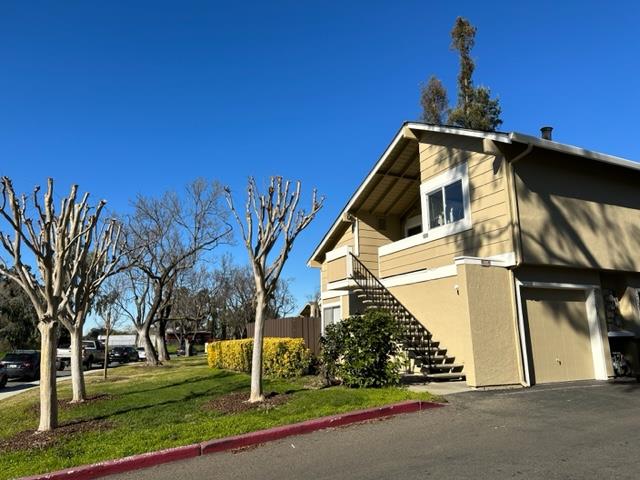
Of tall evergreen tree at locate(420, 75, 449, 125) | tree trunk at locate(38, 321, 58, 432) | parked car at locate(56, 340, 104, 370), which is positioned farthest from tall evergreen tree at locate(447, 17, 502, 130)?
parked car at locate(56, 340, 104, 370)

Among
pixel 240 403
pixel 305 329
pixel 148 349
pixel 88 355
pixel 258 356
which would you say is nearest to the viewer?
pixel 240 403

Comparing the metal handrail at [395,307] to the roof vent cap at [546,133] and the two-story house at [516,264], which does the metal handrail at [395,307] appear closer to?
the two-story house at [516,264]

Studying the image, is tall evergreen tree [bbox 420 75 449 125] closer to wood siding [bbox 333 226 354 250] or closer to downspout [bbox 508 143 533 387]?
wood siding [bbox 333 226 354 250]

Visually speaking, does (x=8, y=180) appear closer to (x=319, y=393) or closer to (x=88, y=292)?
(x=88, y=292)

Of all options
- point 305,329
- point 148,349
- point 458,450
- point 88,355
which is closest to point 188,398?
point 458,450

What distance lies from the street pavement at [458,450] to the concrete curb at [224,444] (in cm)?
14

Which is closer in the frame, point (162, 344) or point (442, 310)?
point (442, 310)

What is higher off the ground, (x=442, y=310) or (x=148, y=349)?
(x=442, y=310)

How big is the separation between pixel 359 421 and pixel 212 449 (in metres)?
2.49

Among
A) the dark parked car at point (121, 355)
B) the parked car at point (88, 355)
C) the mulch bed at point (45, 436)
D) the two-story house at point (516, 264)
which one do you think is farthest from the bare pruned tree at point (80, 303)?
the dark parked car at point (121, 355)

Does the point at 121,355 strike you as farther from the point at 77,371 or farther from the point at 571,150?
the point at 571,150

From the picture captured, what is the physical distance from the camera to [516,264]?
12.0 m

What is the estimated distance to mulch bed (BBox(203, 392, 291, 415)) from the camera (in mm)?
9406

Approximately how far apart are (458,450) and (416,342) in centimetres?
676
